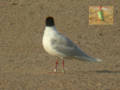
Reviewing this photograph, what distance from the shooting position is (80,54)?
1247 centimetres

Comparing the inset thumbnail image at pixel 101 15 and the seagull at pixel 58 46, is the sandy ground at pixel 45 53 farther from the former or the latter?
the seagull at pixel 58 46

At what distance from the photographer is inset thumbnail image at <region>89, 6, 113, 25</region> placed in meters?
21.3

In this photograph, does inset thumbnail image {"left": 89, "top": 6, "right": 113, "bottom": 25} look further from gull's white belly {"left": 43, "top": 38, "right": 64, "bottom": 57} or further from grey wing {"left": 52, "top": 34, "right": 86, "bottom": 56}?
gull's white belly {"left": 43, "top": 38, "right": 64, "bottom": 57}

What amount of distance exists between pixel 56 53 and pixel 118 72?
1.62 meters

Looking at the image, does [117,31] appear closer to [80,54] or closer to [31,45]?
[31,45]

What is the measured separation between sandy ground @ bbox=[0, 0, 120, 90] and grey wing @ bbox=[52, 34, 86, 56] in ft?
1.65

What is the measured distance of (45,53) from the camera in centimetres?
1633

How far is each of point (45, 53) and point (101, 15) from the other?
22.5ft

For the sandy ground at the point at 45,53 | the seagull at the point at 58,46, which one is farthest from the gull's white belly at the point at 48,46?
the sandy ground at the point at 45,53

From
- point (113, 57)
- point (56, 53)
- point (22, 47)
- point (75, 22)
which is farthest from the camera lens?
point (75, 22)

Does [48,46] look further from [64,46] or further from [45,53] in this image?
[45,53]

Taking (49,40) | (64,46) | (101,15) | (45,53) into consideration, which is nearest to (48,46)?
(49,40)

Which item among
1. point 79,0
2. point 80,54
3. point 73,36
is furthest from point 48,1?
point 80,54

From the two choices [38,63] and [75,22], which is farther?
[75,22]
